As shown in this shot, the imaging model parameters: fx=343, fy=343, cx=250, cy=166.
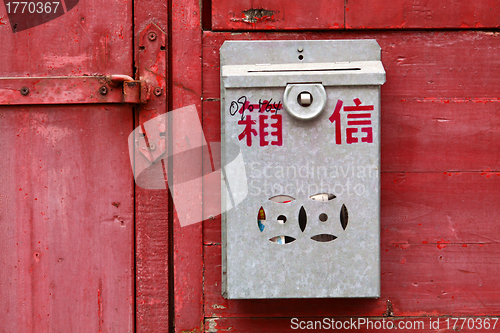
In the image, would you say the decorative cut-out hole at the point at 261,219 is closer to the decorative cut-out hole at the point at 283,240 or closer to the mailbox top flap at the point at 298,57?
the decorative cut-out hole at the point at 283,240

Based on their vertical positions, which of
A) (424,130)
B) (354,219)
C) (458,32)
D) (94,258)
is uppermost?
(458,32)

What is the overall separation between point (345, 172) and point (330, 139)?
0.09 meters

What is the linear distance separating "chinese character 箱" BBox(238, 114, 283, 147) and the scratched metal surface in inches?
14.2

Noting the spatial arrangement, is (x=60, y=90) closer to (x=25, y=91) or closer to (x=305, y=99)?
(x=25, y=91)

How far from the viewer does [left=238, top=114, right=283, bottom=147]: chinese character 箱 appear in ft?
2.73

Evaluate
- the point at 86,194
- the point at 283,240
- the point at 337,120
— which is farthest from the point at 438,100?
the point at 86,194

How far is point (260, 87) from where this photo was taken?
0.83 meters

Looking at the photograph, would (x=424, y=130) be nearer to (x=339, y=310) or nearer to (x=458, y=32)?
(x=458, y=32)

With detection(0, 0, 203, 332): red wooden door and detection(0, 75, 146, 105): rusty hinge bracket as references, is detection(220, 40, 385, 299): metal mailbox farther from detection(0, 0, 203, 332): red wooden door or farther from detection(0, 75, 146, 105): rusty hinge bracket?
detection(0, 75, 146, 105): rusty hinge bracket

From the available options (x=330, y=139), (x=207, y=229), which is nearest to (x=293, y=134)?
(x=330, y=139)

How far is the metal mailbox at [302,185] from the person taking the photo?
2.71ft

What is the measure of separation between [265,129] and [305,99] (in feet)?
0.39

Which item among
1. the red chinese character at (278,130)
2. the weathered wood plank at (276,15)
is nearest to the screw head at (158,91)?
the weathered wood plank at (276,15)

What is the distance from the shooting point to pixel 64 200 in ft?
3.21
